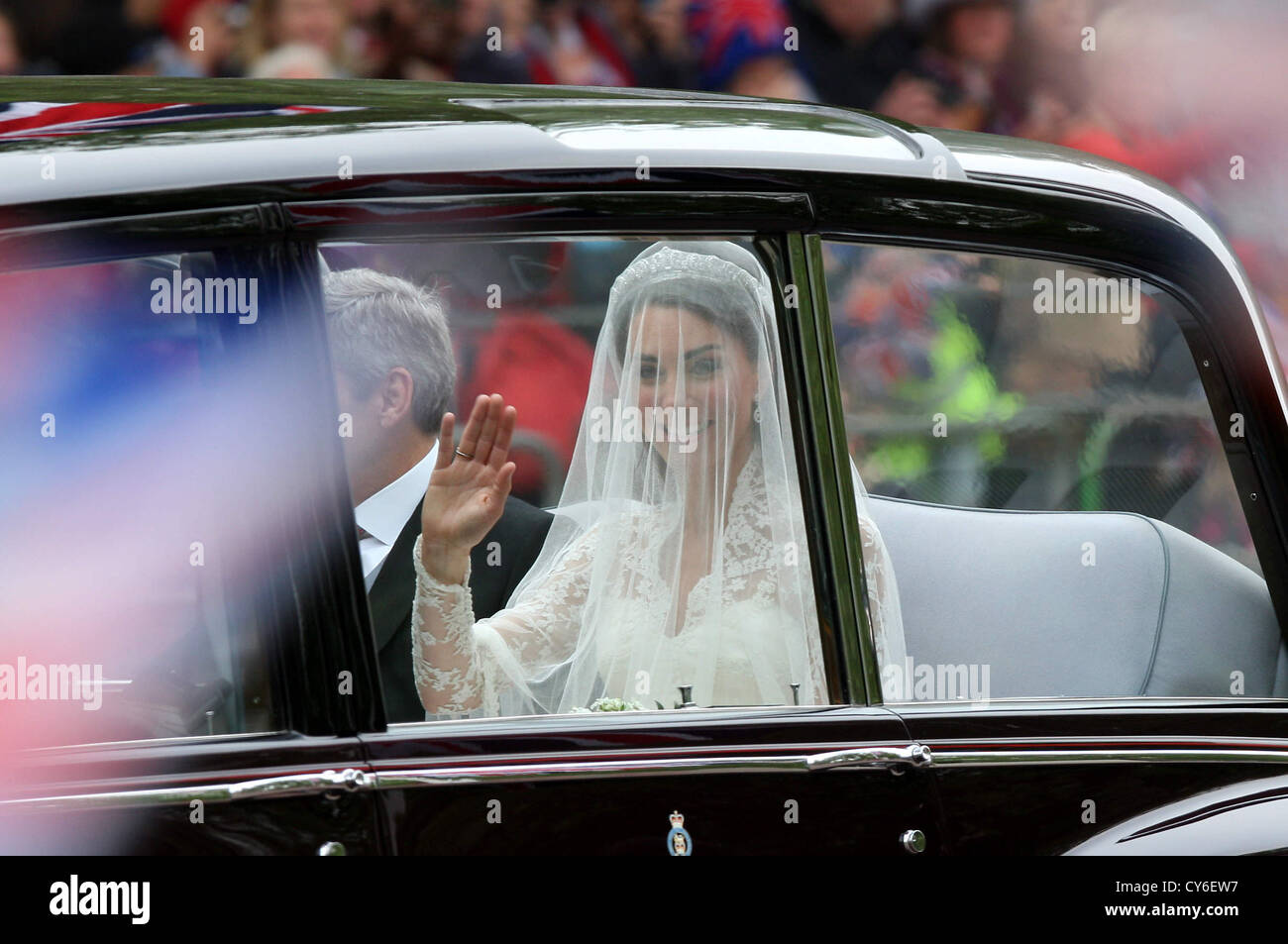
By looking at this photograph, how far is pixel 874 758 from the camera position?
196cm

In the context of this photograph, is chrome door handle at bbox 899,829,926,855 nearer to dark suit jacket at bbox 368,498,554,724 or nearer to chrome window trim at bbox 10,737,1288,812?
chrome window trim at bbox 10,737,1288,812

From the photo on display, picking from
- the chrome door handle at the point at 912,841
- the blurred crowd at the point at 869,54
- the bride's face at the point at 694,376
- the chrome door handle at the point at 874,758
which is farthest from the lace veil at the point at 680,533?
the blurred crowd at the point at 869,54

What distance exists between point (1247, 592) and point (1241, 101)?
3.28m

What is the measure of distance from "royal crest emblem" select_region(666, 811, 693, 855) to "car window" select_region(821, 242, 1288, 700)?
1.24 feet

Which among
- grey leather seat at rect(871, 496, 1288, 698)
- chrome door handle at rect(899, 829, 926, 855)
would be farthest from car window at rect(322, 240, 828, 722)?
grey leather seat at rect(871, 496, 1288, 698)

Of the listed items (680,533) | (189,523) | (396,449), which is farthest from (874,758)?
(396,449)

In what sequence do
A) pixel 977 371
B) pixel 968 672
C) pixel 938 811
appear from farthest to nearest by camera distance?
pixel 977 371, pixel 968 672, pixel 938 811

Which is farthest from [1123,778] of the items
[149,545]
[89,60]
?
[89,60]

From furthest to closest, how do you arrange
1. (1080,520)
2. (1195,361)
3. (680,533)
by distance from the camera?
(1080,520), (680,533), (1195,361)

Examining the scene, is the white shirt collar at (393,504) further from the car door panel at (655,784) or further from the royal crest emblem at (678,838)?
the royal crest emblem at (678,838)

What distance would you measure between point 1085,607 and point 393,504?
3.79ft

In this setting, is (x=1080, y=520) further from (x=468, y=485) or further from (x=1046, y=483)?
(x=468, y=485)
